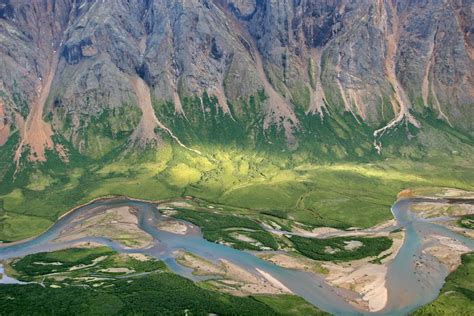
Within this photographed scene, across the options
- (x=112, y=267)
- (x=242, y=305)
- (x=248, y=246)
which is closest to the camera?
(x=242, y=305)

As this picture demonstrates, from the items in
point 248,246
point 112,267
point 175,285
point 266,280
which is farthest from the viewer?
point 248,246

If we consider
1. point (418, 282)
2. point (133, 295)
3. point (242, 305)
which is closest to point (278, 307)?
point (242, 305)

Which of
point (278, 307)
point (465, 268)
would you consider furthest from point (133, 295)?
point (465, 268)

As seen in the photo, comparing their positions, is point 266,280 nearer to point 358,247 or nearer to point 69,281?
point 358,247

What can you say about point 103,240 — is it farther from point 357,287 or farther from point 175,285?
point 357,287

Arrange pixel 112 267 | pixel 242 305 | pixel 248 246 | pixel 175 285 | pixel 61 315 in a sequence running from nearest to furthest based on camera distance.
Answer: pixel 61 315, pixel 242 305, pixel 175 285, pixel 112 267, pixel 248 246

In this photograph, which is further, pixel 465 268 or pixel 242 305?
pixel 465 268

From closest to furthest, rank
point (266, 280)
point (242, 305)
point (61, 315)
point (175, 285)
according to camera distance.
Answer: point (61, 315), point (242, 305), point (175, 285), point (266, 280)

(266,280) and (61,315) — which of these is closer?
(61,315)
